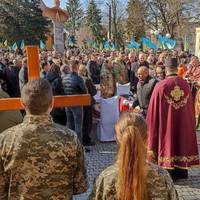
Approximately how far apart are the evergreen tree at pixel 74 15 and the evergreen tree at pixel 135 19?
68.2ft

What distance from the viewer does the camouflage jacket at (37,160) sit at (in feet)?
9.54

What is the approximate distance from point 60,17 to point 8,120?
695cm

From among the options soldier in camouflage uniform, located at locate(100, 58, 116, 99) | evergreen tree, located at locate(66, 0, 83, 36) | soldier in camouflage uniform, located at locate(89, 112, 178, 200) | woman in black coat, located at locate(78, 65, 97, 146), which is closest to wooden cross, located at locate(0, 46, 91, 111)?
soldier in camouflage uniform, located at locate(89, 112, 178, 200)

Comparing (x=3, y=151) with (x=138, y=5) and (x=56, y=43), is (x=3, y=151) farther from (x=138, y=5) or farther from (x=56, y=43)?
(x=138, y=5)

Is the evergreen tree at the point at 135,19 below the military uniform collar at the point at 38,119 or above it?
above

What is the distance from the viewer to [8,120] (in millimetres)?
4184

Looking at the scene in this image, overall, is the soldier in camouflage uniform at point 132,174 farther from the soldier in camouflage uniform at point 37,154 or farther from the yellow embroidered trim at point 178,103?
the yellow embroidered trim at point 178,103

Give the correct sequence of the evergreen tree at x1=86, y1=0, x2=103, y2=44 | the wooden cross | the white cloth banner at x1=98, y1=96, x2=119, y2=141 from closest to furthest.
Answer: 1. the wooden cross
2. the white cloth banner at x1=98, y1=96, x2=119, y2=141
3. the evergreen tree at x1=86, y1=0, x2=103, y2=44

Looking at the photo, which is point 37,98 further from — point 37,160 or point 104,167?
point 104,167

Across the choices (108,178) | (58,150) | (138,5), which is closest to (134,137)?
(108,178)

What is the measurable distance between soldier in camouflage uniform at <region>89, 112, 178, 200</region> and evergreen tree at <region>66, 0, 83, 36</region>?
238 feet

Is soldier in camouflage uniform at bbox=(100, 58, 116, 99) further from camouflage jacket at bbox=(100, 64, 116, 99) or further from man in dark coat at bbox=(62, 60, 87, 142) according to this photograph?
man in dark coat at bbox=(62, 60, 87, 142)

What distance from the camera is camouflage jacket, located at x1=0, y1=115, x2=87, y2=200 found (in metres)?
2.91

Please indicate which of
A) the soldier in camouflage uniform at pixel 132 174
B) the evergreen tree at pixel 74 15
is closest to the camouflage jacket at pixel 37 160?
the soldier in camouflage uniform at pixel 132 174
